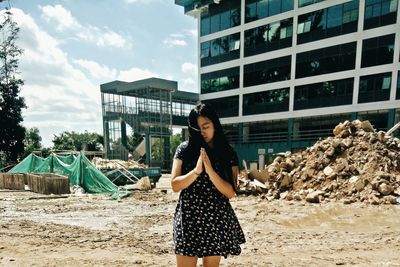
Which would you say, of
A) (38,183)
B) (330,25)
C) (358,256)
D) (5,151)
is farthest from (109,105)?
(358,256)

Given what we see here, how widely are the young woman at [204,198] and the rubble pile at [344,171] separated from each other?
817cm

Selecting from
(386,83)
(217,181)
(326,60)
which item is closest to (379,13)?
(326,60)

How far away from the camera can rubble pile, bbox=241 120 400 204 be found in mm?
9000

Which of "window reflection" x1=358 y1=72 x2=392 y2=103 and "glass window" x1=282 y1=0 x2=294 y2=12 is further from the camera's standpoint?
"glass window" x1=282 y1=0 x2=294 y2=12

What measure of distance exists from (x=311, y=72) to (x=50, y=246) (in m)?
26.5

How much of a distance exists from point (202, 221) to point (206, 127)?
2.36 ft

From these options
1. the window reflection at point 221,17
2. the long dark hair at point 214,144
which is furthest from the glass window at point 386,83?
the long dark hair at point 214,144

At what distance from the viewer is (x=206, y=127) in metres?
2.08

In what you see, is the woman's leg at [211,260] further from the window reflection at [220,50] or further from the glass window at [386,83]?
the window reflection at [220,50]

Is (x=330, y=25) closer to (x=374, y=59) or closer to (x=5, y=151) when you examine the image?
(x=374, y=59)

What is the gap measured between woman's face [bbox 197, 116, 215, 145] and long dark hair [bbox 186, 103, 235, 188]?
0.8 inches

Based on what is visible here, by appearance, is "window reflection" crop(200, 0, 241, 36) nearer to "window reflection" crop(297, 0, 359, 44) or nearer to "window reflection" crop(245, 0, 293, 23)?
"window reflection" crop(245, 0, 293, 23)

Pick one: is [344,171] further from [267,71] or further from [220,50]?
[220,50]

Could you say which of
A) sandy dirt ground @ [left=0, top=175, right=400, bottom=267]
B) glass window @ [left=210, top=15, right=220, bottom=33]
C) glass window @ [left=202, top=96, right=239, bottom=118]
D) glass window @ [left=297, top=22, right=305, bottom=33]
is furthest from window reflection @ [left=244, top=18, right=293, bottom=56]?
sandy dirt ground @ [left=0, top=175, right=400, bottom=267]
